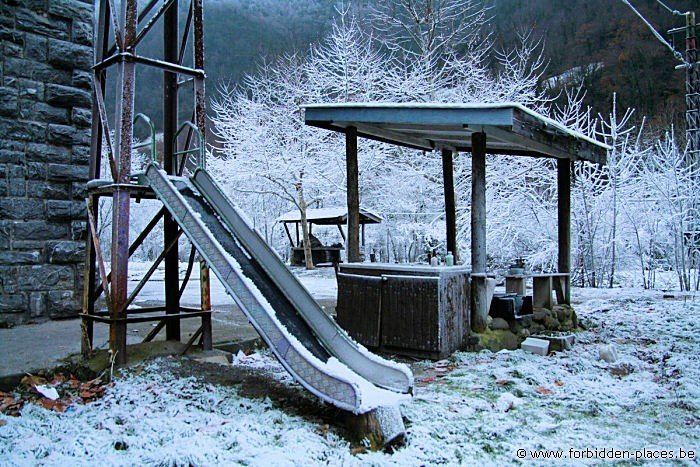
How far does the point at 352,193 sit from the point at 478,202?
151 cm

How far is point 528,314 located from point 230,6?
41.2 metres

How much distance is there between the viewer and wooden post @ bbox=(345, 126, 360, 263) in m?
6.59

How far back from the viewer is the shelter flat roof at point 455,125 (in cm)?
546

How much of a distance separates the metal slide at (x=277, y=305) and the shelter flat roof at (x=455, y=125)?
6.66 ft

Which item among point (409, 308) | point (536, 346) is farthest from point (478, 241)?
point (536, 346)

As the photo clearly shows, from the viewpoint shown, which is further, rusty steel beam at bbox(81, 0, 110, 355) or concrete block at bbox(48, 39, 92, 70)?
concrete block at bbox(48, 39, 92, 70)

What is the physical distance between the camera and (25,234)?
658 cm

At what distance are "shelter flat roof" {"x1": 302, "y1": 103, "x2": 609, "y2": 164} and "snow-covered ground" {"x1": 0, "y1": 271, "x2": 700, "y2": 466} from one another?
234cm

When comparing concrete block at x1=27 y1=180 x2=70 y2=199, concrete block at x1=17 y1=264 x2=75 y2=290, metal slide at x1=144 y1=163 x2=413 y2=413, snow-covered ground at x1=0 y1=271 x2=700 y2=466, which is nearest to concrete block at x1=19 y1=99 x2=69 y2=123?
concrete block at x1=27 y1=180 x2=70 y2=199

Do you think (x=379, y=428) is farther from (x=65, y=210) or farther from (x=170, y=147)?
(x=65, y=210)

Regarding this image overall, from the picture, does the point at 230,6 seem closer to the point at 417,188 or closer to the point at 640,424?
the point at 417,188

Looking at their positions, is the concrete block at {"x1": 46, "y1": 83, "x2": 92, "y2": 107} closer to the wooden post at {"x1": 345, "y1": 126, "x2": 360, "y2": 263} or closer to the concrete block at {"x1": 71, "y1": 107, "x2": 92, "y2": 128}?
the concrete block at {"x1": 71, "y1": 107, "x2": 92, "y2": 128}

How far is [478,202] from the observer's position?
603 cm

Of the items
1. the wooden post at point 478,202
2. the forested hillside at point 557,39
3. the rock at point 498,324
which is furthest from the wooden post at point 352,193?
the forested hillside at point 557,39
